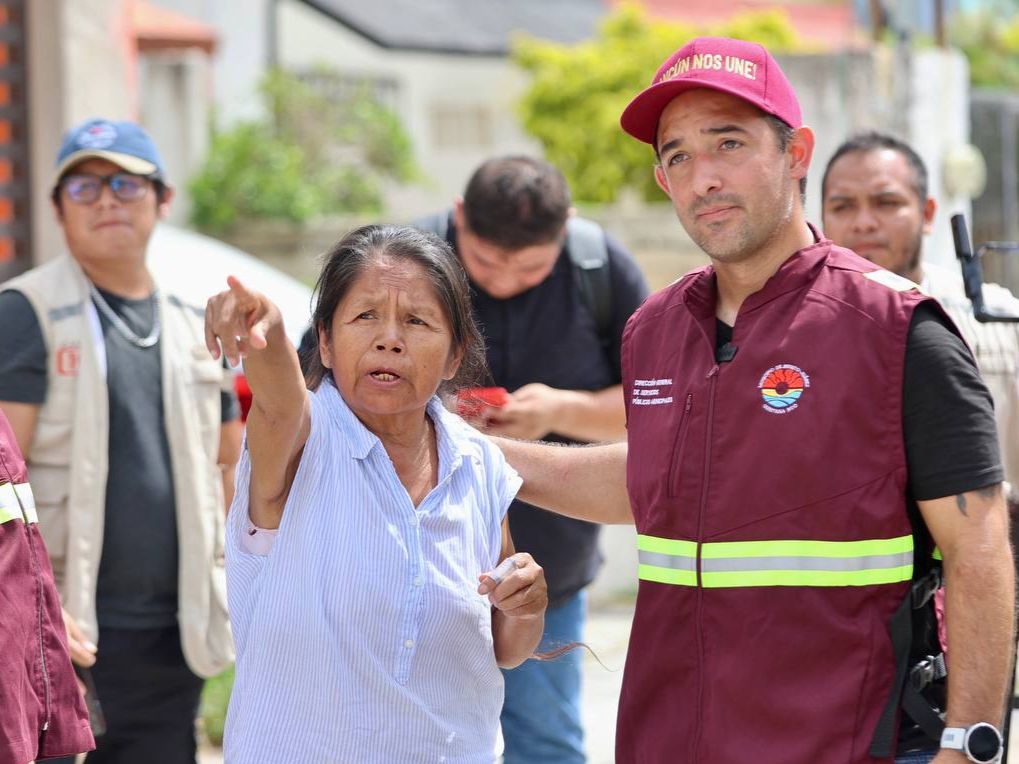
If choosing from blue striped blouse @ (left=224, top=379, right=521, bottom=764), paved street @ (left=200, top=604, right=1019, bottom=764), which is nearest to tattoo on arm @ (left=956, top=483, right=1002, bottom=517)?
blue striped blouse @ (left=224, top=379, right=521, bottom=764)

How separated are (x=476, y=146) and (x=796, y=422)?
22.6 m

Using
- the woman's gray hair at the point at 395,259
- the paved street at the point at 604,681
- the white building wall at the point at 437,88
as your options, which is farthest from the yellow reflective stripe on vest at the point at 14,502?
the white building wall at the point at 437,88

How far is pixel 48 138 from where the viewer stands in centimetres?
761

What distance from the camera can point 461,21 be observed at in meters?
25.9

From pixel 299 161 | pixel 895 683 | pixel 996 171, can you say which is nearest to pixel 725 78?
pixel 895 683

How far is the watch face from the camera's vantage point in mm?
2471

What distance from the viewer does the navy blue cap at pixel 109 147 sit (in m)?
4.31

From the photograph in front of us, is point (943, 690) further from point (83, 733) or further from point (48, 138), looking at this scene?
point (48, 138)

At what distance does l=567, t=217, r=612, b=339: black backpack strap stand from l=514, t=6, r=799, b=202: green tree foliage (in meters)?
9.12

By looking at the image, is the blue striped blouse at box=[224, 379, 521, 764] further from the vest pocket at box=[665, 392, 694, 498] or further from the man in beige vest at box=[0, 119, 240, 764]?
the man in beige vest at box=[0, 119, 240, 764]

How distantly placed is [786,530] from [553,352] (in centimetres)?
201

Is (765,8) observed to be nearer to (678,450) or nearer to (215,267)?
(215,267)

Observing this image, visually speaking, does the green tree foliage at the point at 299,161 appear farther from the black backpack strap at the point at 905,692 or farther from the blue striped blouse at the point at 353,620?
the black backpack strap at the point at 905,692

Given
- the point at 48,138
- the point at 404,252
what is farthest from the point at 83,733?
the point at 48,138
